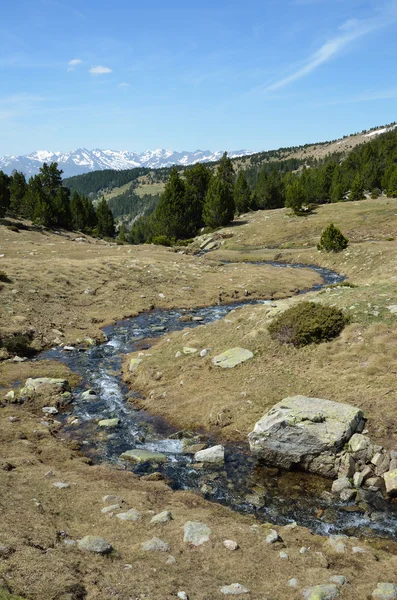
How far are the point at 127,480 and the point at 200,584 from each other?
5.90 metres

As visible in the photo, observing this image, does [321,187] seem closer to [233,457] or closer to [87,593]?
[233,457]

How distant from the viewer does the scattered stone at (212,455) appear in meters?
15.2

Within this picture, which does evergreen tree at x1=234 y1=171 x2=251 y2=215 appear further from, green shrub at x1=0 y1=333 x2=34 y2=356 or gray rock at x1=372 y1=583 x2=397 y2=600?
gray rock at x1=372 y1=583 x2=397 y2=600

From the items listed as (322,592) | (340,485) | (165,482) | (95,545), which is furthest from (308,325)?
(95,545)

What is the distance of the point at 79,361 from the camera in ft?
85.9

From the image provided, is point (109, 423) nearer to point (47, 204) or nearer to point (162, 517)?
point (162, 517)

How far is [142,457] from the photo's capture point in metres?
15.5

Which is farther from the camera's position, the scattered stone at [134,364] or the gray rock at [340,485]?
the scattered stone at [134,364]

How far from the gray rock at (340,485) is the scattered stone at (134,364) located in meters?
13.4

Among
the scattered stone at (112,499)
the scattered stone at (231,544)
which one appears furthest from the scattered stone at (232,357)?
the scattered stone at (231,544)

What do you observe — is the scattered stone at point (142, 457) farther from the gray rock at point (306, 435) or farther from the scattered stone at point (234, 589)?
the scattered stone at point (234, 589)

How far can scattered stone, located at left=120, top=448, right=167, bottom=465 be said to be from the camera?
606 inches

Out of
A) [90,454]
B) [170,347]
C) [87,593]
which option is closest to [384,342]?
[170,347]

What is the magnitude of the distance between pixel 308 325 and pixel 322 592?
572 inches
